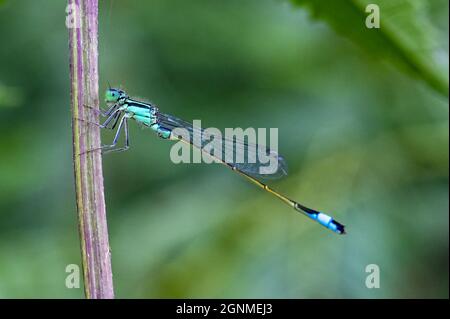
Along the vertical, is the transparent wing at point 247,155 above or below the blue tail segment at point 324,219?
above

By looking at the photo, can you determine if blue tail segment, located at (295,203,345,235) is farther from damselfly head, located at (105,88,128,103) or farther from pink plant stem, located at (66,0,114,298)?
pink plant stem, located at (66,0,114,298)

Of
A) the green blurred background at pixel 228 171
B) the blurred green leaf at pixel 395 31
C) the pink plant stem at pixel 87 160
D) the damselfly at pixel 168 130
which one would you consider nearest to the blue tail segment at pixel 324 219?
the damselfly at pixel 168 130

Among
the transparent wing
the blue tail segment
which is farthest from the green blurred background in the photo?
the blue tail segment

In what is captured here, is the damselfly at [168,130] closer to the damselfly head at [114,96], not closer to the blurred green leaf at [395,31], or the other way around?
the damselfly head at [114,96]

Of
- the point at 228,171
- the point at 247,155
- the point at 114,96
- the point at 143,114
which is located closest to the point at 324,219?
the point at 247,155

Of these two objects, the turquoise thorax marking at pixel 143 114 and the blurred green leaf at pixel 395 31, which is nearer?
the blurred green leaf at pixel 395 31

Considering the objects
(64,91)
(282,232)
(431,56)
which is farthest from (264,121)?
(431,56)
